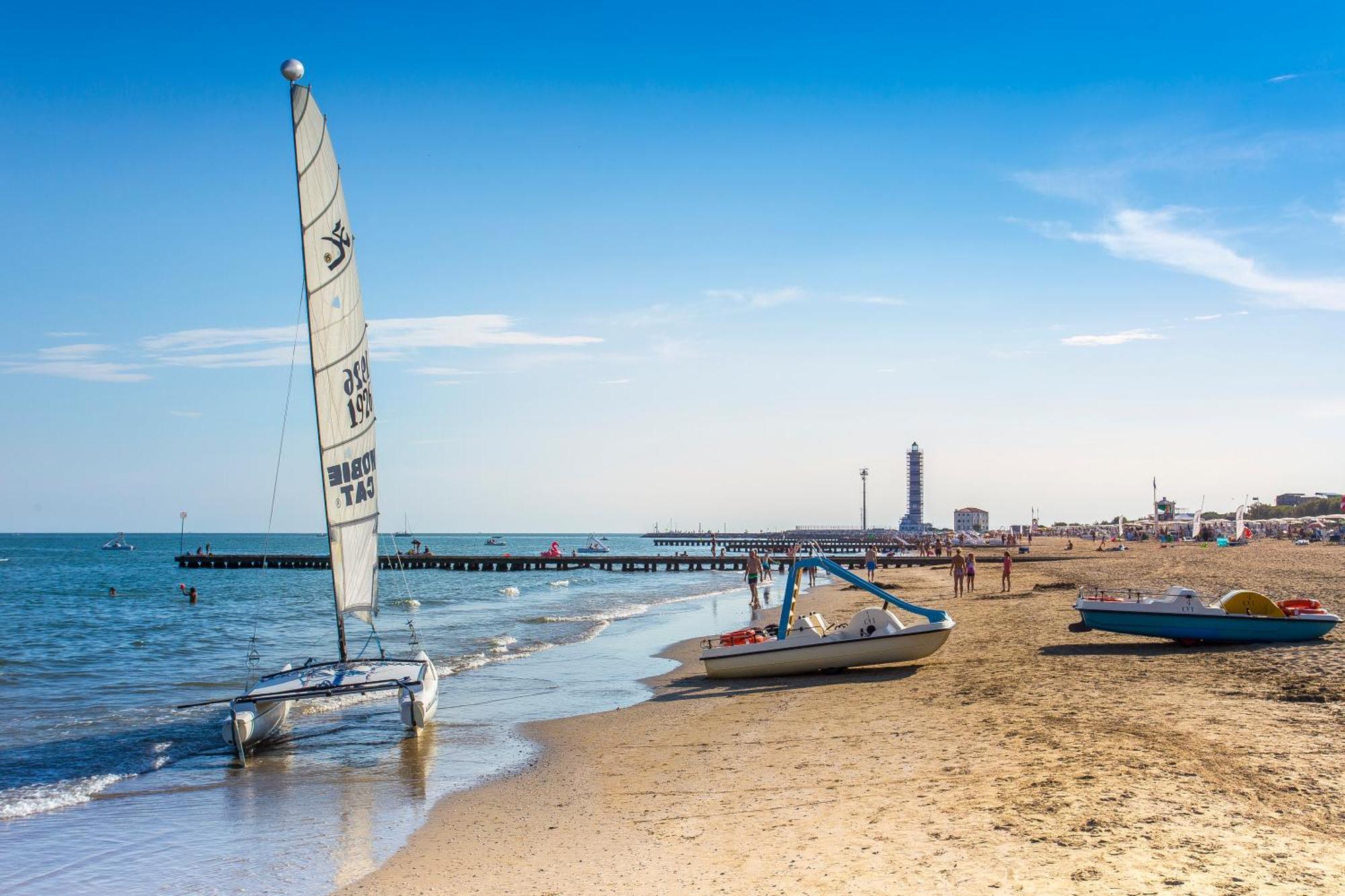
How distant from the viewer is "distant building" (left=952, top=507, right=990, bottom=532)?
16862 centimetres

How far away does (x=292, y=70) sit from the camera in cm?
1401

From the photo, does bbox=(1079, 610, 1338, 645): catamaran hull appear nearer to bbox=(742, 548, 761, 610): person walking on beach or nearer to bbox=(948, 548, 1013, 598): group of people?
bbox=(948, 548, 1013, 598): group of people

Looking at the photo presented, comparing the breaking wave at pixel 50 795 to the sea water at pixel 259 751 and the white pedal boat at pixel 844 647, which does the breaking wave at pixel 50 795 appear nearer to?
the sea water at pixel 259 751

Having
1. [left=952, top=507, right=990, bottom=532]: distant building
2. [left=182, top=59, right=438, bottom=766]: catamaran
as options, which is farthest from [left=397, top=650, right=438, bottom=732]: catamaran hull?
[left=952, top=507, right=990, bottom=532]: distant building

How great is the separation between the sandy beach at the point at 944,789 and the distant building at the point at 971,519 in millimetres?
159539

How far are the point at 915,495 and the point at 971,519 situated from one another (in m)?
16.1

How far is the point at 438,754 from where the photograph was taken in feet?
43.0

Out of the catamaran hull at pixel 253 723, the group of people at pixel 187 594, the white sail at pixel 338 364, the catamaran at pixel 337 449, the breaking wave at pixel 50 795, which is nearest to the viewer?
the breaking wave at pixel 50 795

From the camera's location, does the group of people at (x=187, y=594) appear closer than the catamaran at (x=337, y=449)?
Result: No

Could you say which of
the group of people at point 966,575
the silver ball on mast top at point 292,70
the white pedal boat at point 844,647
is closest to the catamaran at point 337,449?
the silver ball on mast top at point 292,70

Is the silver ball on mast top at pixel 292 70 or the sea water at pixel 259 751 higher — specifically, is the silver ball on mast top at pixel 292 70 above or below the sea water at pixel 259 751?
above

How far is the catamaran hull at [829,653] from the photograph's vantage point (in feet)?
52.1

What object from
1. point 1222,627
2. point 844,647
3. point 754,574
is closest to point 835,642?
point 844,647

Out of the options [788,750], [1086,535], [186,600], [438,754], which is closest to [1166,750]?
[788,750]
